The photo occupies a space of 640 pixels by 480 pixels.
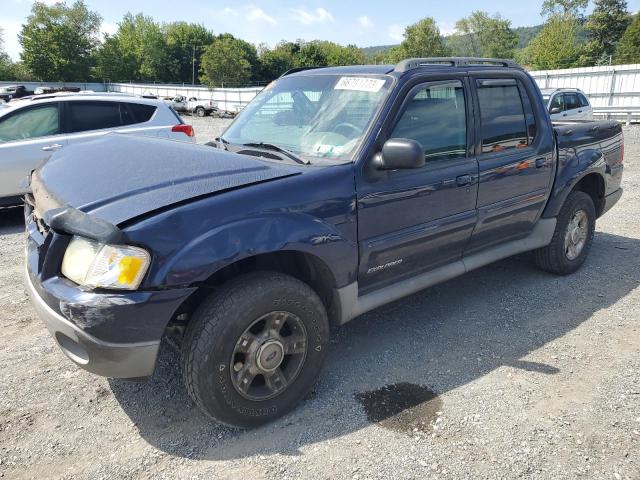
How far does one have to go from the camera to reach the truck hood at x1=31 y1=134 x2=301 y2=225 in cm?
244

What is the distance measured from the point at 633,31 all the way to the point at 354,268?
61.0 m

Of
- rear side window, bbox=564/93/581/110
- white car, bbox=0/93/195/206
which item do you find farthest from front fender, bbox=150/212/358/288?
rear side window, bbox=564/93/581/110

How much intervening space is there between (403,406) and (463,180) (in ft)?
5.32

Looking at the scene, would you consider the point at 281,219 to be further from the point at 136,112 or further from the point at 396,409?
the point at 136,112

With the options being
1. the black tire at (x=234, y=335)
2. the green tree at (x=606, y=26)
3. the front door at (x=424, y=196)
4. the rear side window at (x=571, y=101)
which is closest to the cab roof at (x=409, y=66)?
the front door at (x=424, y=196)

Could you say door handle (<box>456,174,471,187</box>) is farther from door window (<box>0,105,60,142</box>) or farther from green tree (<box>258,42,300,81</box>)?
green tree (<box>258,42,300,81</box>)

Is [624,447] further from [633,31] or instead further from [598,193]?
[633,31]

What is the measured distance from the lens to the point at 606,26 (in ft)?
198

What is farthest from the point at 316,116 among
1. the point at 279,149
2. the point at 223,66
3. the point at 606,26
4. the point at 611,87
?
the point at 606,26

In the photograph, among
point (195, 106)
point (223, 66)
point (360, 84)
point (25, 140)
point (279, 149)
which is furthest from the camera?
point (223, 66)

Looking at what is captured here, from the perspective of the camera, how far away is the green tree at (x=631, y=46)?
48.0 meters

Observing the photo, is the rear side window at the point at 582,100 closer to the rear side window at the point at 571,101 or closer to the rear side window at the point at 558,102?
the rear side window at the point at 571,101

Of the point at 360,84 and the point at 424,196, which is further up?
the point at 360,84

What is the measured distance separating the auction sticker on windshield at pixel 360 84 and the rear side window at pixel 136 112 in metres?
4.99
